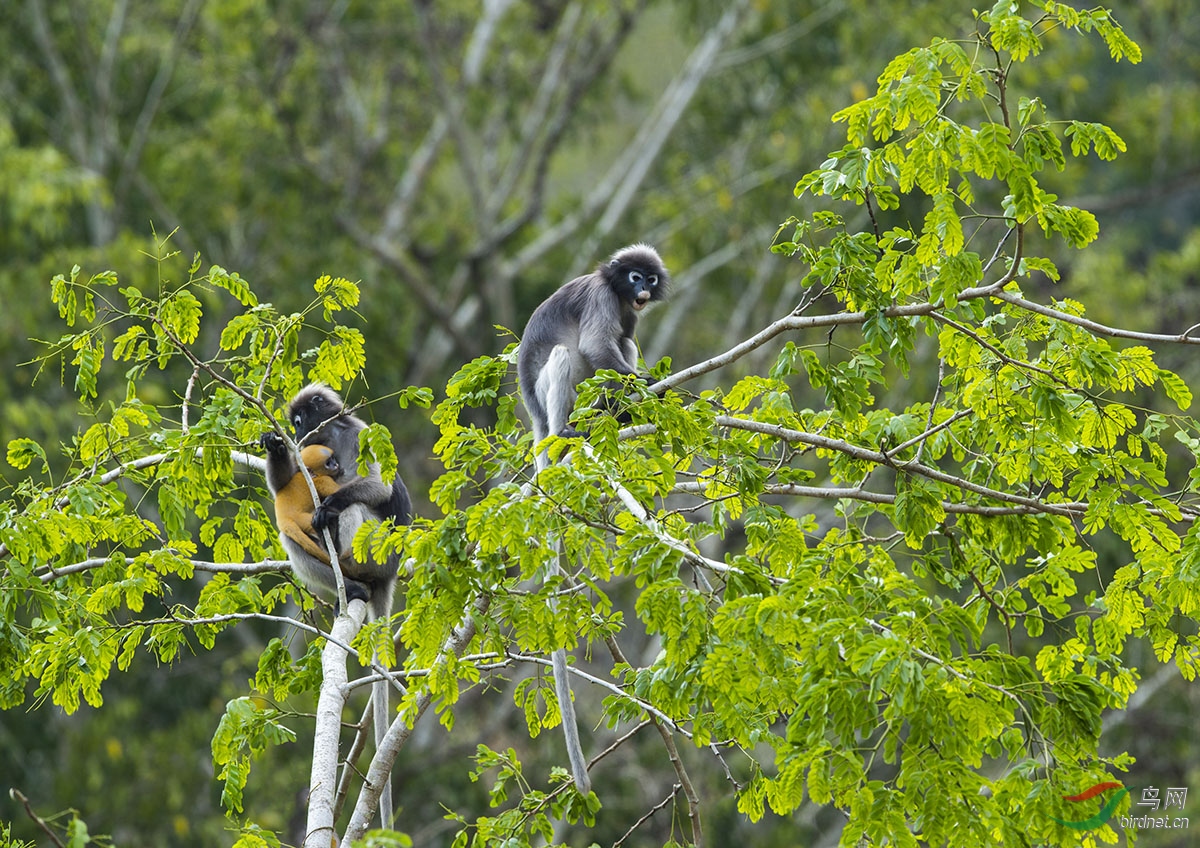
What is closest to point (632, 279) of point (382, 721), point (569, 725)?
point (382, 721)

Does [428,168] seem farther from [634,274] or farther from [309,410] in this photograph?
[634,274]

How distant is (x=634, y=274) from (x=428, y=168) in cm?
879

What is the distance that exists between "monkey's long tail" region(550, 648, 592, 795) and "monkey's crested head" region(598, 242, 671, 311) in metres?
2.21

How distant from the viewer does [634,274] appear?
5871mm

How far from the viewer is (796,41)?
13.8m

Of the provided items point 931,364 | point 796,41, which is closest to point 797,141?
point 796,41

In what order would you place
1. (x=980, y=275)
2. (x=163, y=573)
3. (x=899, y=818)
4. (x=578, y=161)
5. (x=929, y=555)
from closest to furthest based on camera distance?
(x=899, y=818), (x=980, y=275), (x=929, y=555), (x=163, y=573), (x=578, y=161)

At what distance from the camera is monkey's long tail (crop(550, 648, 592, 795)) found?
3.78m

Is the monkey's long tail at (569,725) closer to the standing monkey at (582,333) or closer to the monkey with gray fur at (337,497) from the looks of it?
the monkey with gray fur at (337,497)

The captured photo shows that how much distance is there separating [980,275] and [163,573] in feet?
8.38

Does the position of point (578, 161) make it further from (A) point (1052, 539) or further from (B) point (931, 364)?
(A) point (1052, 539)

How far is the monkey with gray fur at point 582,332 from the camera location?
559 cm

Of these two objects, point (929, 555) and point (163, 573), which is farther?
point (163, 573)
